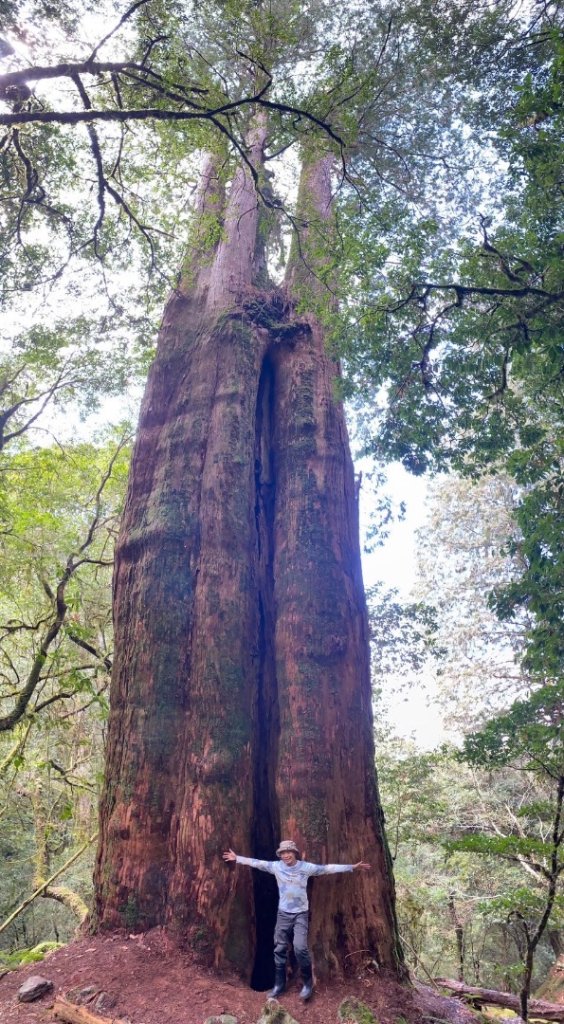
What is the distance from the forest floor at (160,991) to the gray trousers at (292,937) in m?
0.16

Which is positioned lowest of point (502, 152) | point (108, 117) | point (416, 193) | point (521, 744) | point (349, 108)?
point (521, 744)

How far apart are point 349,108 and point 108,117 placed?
2.12 m

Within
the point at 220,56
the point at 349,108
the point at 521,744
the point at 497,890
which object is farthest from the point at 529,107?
the point at 497,890

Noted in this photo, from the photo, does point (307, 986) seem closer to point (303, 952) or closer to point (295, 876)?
point (303, 952)

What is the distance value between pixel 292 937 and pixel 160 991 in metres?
0.96

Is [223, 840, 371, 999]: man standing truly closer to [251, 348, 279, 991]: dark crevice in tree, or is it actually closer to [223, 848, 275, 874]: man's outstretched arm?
[223, 848, 275, 874]: man's outstretched arm

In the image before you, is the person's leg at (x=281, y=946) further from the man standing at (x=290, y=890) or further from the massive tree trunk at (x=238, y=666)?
the massive tree trunk at (x=238, y=666)

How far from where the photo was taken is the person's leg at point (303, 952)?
3.89 metres

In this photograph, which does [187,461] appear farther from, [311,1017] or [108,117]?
[311,1017]

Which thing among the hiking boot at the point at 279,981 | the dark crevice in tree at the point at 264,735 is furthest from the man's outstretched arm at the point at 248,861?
the hiking boot at the point at 279,981

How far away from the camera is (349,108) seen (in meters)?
5.17

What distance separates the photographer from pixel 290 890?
413 centimetres

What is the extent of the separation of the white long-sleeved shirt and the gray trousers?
0.05 m

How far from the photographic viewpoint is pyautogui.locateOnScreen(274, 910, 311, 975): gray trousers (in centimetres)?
397
